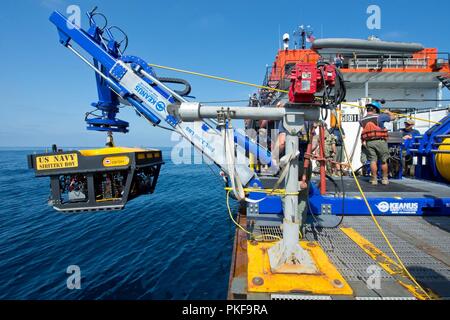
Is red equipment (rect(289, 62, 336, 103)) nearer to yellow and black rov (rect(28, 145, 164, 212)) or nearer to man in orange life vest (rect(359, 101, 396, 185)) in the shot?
yellow and black rov (rect(28, 145, 164, 212))

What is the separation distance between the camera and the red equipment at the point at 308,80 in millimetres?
2049

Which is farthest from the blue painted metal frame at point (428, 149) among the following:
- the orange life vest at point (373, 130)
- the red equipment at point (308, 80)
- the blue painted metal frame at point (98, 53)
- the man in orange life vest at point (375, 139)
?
the blue painted metal frame at point (98, 53)

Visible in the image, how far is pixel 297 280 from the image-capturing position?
6.78 ft

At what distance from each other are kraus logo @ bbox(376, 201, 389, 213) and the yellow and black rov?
4463 millimetres

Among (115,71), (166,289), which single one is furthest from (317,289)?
(115,71)

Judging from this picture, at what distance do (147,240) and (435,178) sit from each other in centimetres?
838

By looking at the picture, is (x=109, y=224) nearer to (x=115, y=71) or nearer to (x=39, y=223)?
(x=39, y=223)

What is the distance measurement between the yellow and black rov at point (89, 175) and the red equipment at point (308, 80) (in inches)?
104

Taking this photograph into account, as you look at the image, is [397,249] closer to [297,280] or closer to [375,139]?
[297,280]

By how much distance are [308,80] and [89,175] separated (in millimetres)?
3519

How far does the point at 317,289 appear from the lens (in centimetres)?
194

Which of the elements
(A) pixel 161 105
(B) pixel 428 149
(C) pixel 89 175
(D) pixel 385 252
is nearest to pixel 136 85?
(A) pixel 161 105

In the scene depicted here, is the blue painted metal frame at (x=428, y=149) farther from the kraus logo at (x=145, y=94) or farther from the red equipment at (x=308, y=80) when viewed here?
the kraus logo at (x=145, y=94)
